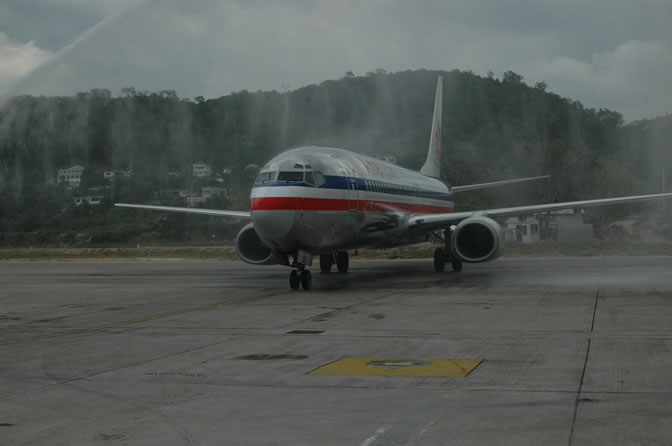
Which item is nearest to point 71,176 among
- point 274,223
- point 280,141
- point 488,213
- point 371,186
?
point 280,141

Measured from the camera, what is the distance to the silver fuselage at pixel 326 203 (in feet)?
67.9

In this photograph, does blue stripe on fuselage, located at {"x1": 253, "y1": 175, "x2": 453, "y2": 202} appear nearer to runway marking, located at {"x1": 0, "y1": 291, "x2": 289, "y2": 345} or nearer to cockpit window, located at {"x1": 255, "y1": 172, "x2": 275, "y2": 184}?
cockpit window, located at {"x1": 255, "y1": 172, "x2": 275, "y2": 184}

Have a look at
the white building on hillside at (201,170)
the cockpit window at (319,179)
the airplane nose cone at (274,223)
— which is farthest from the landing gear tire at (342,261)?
the white building on hillside at (201,170)

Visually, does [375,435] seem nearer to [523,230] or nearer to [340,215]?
[340,215]

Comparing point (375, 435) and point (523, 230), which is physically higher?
point (523, 230)

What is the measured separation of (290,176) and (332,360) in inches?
453

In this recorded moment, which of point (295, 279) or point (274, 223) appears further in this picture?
point (295, 279)

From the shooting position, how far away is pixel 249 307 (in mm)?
18078

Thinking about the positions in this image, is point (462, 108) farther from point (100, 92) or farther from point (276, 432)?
point (276, 432)

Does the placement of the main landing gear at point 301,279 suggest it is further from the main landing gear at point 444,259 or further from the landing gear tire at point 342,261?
the main landing gear at point 444,259

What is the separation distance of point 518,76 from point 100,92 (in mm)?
43237

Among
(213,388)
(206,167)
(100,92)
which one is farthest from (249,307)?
(206,167)

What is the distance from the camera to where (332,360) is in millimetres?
10352

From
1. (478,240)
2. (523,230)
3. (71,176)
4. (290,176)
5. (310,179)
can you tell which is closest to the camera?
(290,176)
